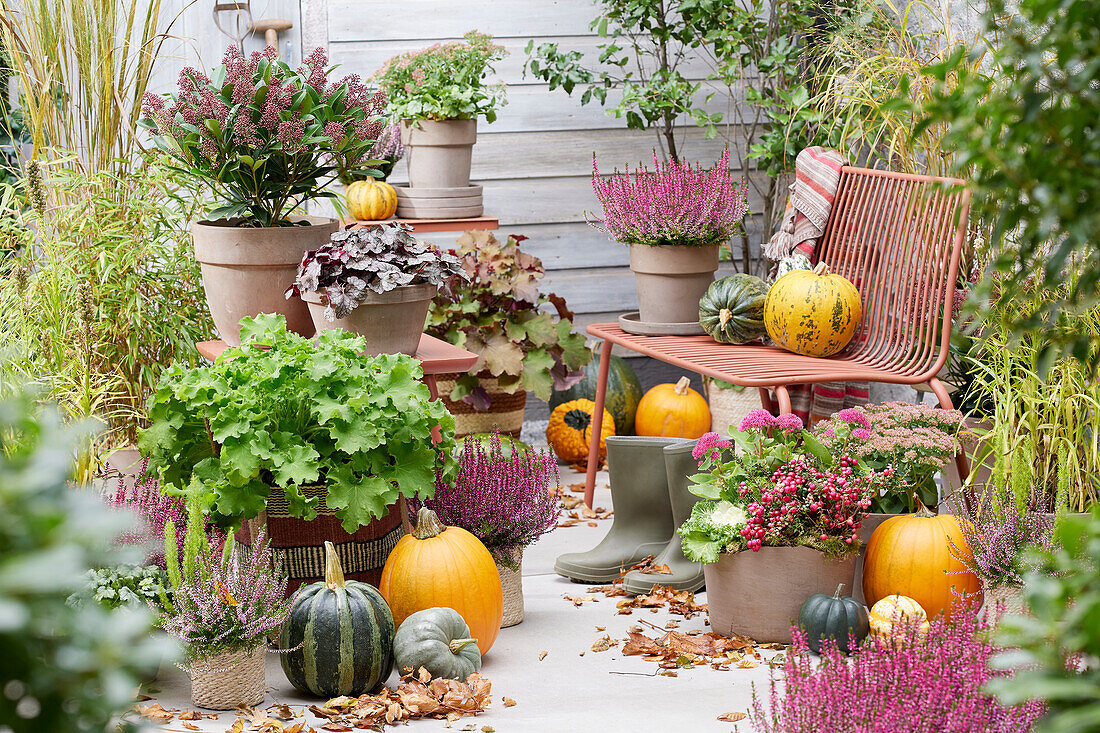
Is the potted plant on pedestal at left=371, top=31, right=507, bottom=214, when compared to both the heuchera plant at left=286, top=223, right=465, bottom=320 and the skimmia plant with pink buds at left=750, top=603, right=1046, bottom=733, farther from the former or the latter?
the skimmia plant with pink buds at left=750, top=603, right=1046, bottom=733

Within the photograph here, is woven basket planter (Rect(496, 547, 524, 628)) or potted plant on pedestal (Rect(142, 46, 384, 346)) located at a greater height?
potted plant on pedestal (Rect(142, 46, 384, 346))

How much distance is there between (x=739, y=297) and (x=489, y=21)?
195 centimetres

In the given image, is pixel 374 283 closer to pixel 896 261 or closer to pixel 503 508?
pixel 503 508

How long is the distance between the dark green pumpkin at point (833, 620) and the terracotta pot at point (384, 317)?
3.55ft

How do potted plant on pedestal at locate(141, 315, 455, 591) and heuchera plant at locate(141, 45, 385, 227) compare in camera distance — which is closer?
potted plant on pedestal at locate(141, 315, 455, 591)

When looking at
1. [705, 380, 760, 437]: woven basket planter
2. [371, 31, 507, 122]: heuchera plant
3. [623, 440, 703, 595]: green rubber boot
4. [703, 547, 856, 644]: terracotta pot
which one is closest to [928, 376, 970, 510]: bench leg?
[703, 547, 856, 644]: terracotta pot

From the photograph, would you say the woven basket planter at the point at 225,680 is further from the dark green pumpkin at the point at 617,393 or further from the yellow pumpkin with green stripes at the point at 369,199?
the dark green pumpkin at the point at 617,393

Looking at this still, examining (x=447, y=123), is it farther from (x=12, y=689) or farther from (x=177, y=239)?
(x=12, y=689)

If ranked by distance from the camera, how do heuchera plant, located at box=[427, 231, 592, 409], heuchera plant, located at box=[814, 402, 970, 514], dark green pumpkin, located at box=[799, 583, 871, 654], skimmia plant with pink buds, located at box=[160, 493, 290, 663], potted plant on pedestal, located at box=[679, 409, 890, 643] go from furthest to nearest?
heuchera plant, located at box=[427, 231, 592, 409]
heuchera plant, located at box=[814, 402, 970, 514]
potted plant on pedestal, located at box=[679, 409, 890, 643]
dark green pumpkin, located at box=[799, 583, 871, 654]
skimmia plant with pink buds, located at box=[160, 493, 290, 663]

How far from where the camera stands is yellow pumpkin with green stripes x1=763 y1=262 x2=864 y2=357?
3.07 meters

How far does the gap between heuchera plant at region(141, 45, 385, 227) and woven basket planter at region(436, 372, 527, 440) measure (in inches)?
50.1

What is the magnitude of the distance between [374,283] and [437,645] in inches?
31.3

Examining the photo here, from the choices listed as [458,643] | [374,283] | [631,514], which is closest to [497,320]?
[631,514]

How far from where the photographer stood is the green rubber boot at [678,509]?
276 centimetres
